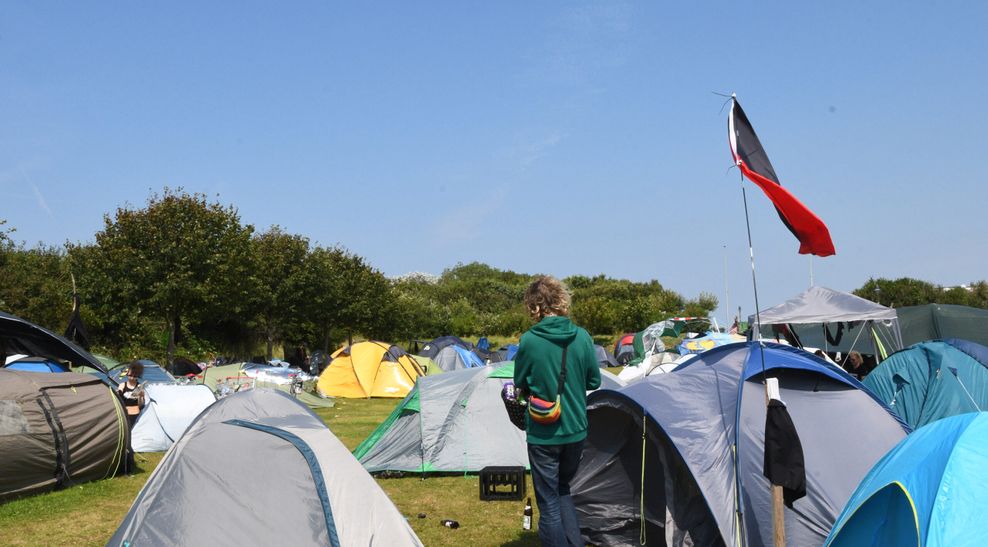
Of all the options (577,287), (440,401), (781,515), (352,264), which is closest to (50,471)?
(440,401)

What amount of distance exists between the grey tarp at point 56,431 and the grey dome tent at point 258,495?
4475 mm

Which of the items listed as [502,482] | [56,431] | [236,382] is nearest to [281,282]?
[236,382]

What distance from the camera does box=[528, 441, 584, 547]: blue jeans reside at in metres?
4.68

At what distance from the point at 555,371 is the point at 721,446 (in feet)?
7.06

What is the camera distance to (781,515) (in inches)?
188

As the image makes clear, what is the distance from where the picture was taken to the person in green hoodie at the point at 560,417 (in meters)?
4.63

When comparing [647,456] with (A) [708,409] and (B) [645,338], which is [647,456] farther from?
(B) [645,338]

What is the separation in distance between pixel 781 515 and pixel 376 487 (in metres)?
2.77

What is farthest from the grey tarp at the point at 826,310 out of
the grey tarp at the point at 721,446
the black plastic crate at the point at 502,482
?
the grey tarp at the point at 721,446

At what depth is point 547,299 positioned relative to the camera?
4895 millimetres

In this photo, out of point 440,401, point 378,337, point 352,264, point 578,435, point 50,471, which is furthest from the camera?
point 378,337

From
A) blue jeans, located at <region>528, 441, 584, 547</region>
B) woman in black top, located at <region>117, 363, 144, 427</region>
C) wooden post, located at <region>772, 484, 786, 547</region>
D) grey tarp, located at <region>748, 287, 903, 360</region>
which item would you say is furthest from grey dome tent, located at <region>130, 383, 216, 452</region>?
grey tarp, located at <region>748, 287, 903, 360</region>

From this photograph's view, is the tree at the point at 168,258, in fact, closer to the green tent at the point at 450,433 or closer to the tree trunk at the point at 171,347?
the tree trunk at the point at 171,347

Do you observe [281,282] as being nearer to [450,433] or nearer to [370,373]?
[370,373]
